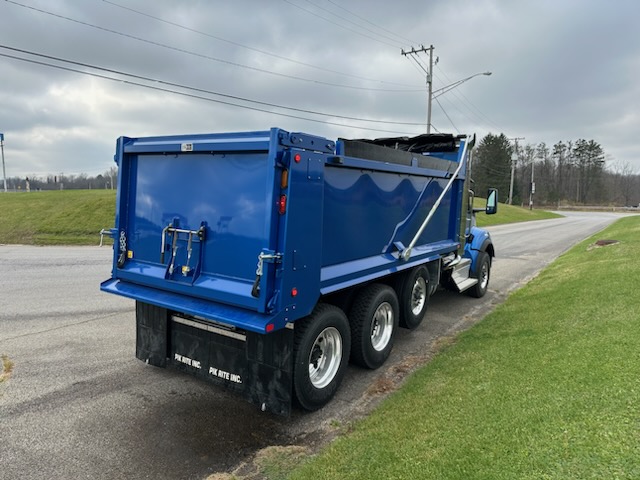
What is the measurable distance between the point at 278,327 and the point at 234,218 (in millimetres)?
1010

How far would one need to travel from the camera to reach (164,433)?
3.67 m

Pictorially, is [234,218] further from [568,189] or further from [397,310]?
[568,189]

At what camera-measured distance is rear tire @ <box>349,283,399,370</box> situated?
4.79 metres

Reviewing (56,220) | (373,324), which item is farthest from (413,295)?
(56,220)

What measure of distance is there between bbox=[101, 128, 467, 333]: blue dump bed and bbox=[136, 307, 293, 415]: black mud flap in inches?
10.6

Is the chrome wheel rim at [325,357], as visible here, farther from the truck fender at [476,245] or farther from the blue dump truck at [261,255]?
the truck fender at [476,245]

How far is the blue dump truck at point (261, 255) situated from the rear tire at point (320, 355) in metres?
0.01

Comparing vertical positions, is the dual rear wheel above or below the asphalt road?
above

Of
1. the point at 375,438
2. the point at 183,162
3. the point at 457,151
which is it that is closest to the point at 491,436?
the point at 375,438

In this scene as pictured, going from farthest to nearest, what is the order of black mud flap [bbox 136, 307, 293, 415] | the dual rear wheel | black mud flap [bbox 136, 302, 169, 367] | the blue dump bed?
black mud flap [bbox 136, 302, 169, 367]
the dual rear wheel
black mud flap [bbox 136, 307, 293, 415]
the blue dump bed

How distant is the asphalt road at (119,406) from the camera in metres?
3.30

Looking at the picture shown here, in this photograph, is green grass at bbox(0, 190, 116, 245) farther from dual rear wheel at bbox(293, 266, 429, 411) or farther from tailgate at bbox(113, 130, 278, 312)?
dual rear wheel at bbox(293, 266, 429, 411)

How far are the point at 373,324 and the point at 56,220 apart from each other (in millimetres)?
20604

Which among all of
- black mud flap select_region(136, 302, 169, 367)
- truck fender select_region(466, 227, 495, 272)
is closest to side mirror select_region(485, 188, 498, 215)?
truck fender select_region(466, 227, 495, 272)
